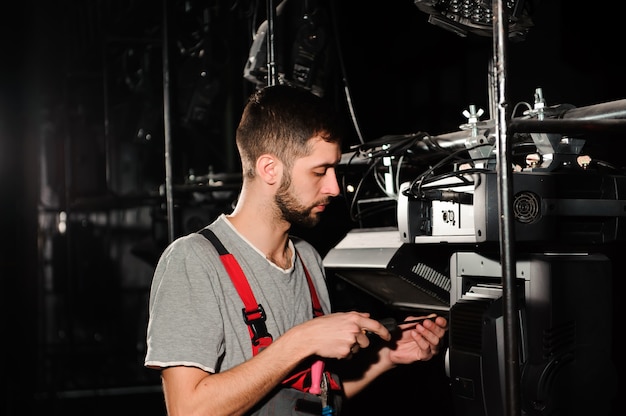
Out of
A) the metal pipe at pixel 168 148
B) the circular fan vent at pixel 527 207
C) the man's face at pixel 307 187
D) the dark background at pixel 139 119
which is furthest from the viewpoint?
the metal pipe at pixel 168 148

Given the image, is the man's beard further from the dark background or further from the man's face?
the dark background

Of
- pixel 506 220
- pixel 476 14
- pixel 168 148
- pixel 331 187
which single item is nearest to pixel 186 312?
pixel 331 187

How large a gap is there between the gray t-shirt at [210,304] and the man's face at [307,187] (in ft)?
0.48

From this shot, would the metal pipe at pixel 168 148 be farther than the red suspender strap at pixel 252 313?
Yes

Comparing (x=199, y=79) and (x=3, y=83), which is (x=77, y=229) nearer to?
(x=3, y=83)

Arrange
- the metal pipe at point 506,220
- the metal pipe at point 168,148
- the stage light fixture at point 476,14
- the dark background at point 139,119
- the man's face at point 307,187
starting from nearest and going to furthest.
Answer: the metal pipe at point 506,220
the stage light fixture at point 476,14
the man's face at point 307,187
the dark background at point 139,119
the metal pipe at point 168,148

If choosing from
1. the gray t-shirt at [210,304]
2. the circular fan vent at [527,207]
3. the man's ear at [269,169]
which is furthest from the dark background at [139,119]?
the gray t-shirt at [210,304]

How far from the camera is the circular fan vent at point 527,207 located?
60.6 inches

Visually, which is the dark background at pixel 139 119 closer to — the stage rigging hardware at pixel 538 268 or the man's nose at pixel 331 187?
the stage rigging hardware at pixel 538 268

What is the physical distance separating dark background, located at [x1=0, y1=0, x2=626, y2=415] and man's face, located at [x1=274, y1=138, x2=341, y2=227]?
38.0 inches

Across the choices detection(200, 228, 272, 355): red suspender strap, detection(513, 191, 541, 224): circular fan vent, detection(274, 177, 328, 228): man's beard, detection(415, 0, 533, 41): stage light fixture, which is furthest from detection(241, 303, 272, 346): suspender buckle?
detection(415, 0, 533, 41): stage light fixture

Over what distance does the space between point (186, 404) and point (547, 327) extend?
0.83 m

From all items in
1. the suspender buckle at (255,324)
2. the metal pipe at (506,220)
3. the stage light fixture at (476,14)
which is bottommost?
the suspender buckle at (255,324)

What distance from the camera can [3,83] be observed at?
5.11 metres
